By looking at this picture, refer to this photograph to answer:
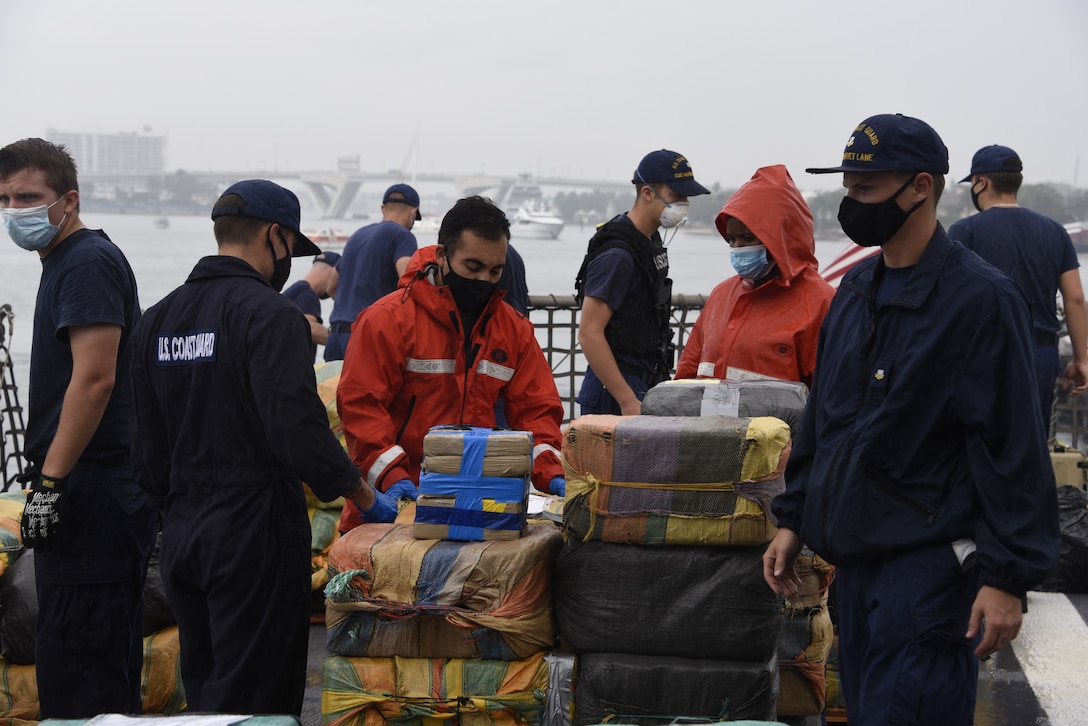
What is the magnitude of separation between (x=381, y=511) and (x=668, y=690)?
1.07 metres

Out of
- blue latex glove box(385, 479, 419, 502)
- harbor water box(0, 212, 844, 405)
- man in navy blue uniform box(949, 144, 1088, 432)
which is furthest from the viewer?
harbor water box(0, 212, 844, 405)

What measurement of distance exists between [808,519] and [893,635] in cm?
34

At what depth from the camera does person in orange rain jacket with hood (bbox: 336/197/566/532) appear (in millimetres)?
3803

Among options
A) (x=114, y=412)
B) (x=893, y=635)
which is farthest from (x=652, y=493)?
(x=114, y=412)

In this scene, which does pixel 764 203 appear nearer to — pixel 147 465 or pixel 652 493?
pixel 652 493

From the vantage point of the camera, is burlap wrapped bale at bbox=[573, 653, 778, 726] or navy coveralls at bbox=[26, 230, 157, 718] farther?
navy coveralls at bbox=[26, 230, 157, 718]

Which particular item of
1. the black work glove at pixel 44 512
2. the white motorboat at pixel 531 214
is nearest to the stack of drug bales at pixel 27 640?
the black work glove at pixel 44 512

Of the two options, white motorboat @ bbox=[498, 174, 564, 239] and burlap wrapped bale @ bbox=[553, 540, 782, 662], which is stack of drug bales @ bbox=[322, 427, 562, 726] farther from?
white motorboat @ bbox=[498, 174, 564, 239]

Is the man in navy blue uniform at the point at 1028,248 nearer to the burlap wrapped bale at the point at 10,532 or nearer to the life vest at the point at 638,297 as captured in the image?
the life vest at the point at 638,297

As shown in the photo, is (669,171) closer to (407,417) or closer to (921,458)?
(407,417)

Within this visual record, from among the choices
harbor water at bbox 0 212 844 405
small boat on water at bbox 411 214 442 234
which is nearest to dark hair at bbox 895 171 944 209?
harbor water at bbox 0 212 844 405

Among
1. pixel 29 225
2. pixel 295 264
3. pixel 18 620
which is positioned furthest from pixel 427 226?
pixel 29 225

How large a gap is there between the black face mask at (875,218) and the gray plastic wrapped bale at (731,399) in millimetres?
1170

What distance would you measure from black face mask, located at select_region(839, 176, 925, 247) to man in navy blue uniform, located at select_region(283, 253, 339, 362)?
5.86 meters
